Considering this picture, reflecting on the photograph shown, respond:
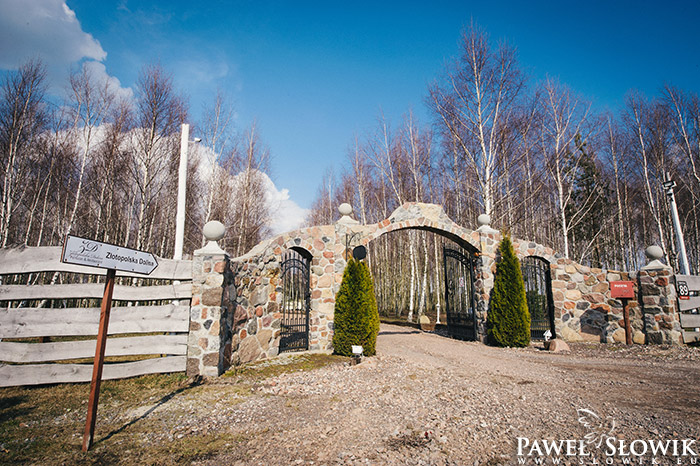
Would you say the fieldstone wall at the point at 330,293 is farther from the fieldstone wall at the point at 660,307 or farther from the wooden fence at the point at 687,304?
the wooden fence at the point at 687,304

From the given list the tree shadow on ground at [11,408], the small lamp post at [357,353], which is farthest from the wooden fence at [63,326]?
the small lamp post at [357,353]

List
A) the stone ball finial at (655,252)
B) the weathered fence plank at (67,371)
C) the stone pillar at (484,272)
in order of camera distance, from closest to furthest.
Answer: the weathered fence plank at (67,371)
the stone ball finial at (655,252)
the stone pillar at (484,272)

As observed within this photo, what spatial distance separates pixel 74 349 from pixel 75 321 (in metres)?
0.37

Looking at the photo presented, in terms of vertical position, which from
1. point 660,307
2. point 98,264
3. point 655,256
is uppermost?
point 655,256

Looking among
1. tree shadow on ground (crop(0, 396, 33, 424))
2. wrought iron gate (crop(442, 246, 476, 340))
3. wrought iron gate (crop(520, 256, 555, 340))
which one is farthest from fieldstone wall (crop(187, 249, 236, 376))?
wrought iron gate (crop(520, 256, 555, 340))

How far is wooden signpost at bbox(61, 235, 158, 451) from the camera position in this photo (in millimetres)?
2816

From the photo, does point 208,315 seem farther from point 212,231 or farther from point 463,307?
point 463,307

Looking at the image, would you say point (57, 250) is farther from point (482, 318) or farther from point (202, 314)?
point (482, 318)

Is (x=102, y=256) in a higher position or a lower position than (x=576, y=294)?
higher

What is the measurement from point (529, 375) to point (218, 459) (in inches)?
188

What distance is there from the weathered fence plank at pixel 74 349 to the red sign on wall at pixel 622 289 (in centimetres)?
999

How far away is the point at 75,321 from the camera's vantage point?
4605mm

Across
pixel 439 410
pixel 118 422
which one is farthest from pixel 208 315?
pixel 439 410

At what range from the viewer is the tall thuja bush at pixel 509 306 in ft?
28.1
